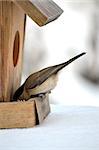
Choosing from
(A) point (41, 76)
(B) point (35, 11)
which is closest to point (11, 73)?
(A) point (41, 76)

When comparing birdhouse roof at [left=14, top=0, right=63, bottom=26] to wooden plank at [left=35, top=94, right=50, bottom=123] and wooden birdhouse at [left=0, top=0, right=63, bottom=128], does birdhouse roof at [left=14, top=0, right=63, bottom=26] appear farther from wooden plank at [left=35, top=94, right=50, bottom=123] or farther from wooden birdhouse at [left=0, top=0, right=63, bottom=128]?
wooden plank at [left=35, top=94, right=50, bottom=123]

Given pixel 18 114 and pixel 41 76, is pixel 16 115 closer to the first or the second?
pixel 18 114

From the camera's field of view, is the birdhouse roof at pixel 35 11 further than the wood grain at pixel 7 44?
No

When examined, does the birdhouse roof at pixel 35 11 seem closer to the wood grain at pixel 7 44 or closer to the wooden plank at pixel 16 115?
the wood grain at pixel 7 44

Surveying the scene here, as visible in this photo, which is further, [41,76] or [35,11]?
[41,76]

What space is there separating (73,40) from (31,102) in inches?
63.1

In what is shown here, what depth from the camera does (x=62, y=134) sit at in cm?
91

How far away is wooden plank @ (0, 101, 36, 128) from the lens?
997 mm

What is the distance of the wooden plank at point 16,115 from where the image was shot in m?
1.00

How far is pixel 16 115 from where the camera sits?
39.4 inches

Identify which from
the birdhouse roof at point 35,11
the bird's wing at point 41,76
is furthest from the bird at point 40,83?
the birdhouse roof at point 35,11

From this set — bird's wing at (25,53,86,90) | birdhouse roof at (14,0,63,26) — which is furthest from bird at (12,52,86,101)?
birdhouse roof at (14,0,63,26)

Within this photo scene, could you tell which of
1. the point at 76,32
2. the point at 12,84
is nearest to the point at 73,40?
the point at 76,32

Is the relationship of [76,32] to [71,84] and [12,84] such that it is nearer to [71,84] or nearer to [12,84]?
[71,84]
